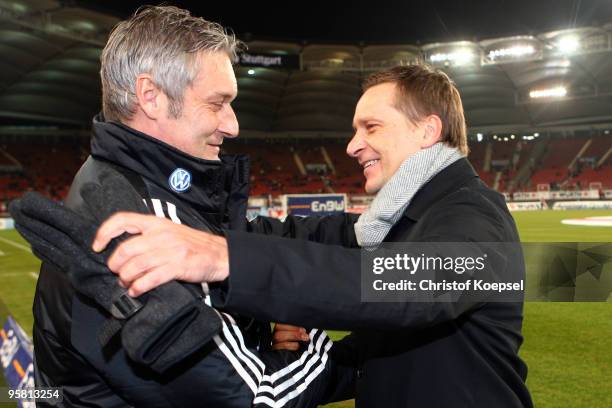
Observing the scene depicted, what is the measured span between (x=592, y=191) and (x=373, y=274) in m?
46.4

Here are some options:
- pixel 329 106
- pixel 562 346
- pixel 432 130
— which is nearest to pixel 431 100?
pixel 432 130

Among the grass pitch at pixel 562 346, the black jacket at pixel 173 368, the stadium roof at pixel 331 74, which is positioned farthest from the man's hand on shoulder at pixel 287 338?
the stadium roof at pixel 331 74

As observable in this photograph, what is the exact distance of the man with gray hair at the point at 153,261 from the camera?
1129mm

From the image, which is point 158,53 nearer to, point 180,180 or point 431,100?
point 180,180

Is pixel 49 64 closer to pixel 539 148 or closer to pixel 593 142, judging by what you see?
pixel 539 148

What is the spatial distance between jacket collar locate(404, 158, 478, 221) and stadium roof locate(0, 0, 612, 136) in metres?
37.0

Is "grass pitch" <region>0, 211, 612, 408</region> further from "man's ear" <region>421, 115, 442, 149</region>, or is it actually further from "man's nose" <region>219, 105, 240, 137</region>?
"man's nose" <region>219, 105, 240, 137</region>

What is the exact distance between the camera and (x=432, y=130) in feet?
7.42

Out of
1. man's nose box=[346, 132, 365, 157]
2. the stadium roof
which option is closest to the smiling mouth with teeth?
man's nose box=[346, 132, 365, 157]

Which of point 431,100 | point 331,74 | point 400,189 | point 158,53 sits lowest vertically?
point 400,189

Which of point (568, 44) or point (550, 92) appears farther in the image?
point (550, 92)

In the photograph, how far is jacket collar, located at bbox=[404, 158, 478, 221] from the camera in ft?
6.43

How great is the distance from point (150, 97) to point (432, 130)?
3.86 feet

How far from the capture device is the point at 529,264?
11.6m
